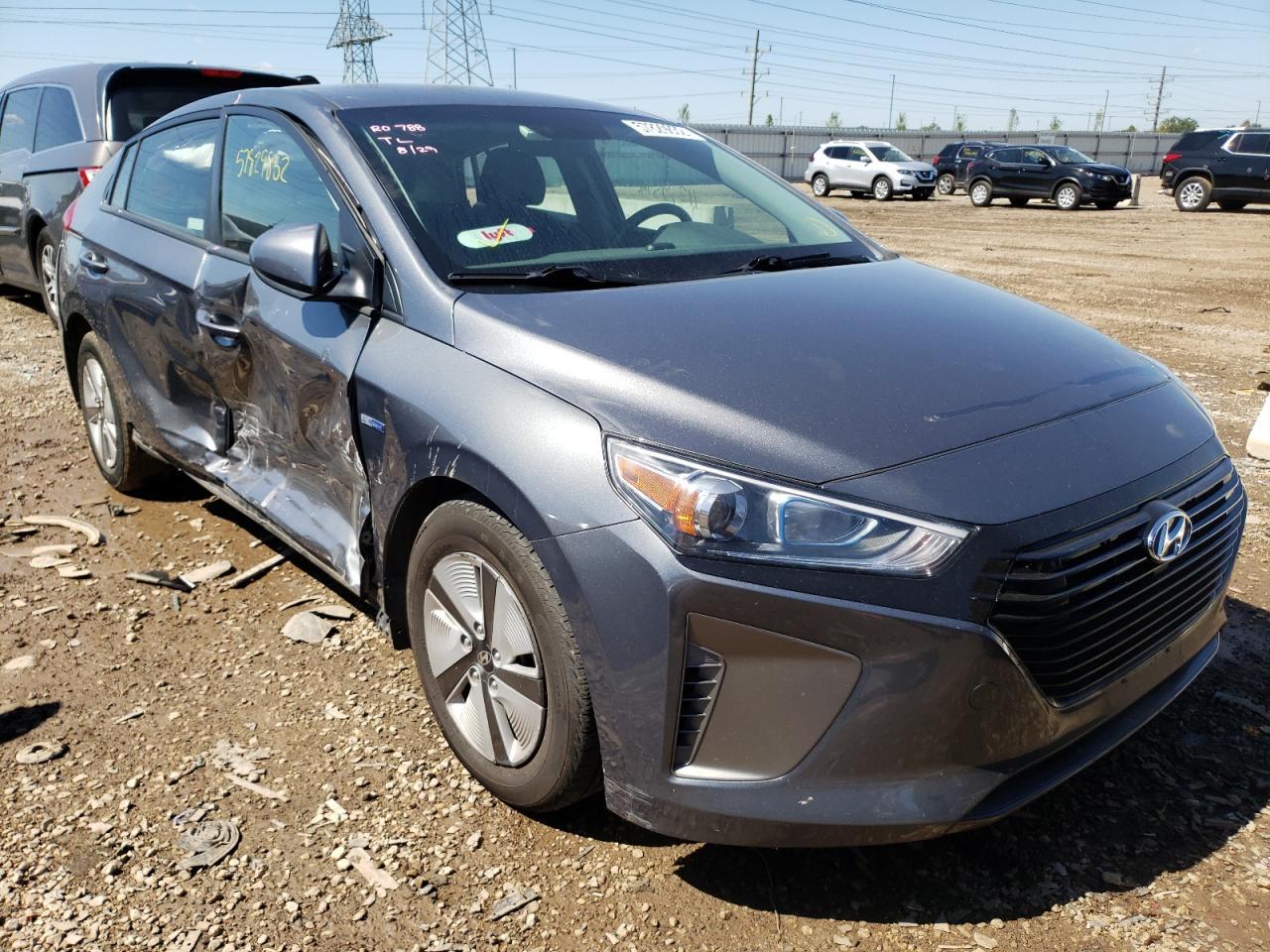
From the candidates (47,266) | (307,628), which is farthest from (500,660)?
(47,266)

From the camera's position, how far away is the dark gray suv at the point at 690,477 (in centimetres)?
198

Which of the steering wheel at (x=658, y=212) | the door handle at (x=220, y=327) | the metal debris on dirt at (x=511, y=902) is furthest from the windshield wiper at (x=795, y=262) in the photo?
the metal debris on dirt at (x=511, y=902)

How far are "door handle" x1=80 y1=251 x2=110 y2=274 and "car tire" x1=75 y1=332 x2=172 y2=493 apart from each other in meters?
0.29

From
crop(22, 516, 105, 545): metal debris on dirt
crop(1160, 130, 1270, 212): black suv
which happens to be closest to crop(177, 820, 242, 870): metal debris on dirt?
crop(22, 516, 105, 545): metal debris on dirt

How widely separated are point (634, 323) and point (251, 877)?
1551mm

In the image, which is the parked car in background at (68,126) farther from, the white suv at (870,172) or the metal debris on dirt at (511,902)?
the white suv at (870,172)

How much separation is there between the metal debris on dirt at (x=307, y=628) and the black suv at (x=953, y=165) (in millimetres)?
30971

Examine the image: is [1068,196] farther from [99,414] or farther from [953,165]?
[99,414]

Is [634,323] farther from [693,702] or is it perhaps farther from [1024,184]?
[1024,184]

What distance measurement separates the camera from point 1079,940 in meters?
2.20

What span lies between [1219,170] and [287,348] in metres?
26.2

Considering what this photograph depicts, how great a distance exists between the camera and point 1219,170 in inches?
943

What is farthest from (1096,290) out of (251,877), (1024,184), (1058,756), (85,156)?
(1024,184)

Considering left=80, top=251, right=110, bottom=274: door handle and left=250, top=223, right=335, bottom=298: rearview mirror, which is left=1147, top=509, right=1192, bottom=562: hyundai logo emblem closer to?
left=250, top=223, right=335, bottom=298: rearview mirror
